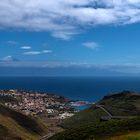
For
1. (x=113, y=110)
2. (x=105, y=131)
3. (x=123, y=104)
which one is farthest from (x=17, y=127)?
(x=123, y=104)

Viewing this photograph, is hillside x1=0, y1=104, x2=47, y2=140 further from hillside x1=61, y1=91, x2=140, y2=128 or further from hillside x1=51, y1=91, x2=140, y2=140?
hillside x1=61, y1=91, x2=140, y2=128

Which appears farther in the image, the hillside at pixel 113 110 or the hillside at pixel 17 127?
the hillside at pixel 113 110

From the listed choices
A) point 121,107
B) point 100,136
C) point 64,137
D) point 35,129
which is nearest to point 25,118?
point 35,129

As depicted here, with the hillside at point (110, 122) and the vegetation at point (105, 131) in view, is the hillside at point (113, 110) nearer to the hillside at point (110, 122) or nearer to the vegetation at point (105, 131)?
the hillside at point (110, 122)

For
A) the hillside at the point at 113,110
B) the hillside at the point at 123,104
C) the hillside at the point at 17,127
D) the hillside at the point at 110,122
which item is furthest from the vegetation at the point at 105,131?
the hillside at the point at 123,104

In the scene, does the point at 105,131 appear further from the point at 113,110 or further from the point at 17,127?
the point at 113,110

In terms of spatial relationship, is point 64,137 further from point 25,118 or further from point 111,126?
point 25,118
